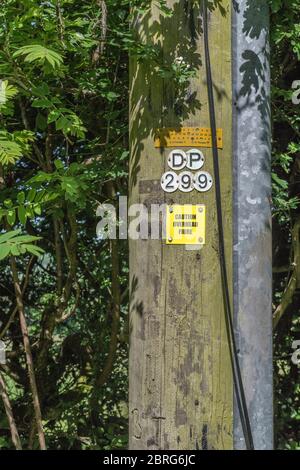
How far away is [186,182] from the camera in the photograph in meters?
2.11

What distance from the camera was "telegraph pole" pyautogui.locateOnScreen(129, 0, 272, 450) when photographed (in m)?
2.08

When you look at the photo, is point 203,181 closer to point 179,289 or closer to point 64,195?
point 179,289

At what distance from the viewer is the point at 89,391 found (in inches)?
169

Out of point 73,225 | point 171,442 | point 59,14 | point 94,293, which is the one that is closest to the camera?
point 171,442

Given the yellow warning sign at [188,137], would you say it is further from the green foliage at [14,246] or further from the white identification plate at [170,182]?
the green foliage at [14,246]

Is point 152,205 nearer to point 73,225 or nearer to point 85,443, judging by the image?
point 73,225

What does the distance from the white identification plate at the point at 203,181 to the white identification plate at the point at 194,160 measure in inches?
0.9

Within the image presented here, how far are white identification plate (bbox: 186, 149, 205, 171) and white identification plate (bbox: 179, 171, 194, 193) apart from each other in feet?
0.09

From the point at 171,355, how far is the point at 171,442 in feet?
0.91

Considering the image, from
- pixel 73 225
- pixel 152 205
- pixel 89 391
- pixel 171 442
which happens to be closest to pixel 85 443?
pixel 89 391

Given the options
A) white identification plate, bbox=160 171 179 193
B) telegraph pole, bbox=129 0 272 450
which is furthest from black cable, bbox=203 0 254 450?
white identification plate, bbox=160 171 179 193

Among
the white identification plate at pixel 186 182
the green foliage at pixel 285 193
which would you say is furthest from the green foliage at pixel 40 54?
the green foliage at pixel 285 193

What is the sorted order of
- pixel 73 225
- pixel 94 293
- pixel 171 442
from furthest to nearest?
1. pixel 94 293
2. pixel 73 225
3. pixel 171 442

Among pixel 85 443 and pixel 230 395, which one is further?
pixel 85 443
